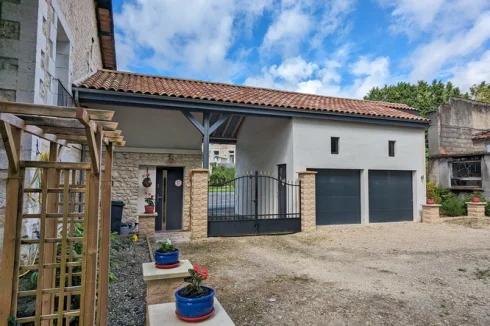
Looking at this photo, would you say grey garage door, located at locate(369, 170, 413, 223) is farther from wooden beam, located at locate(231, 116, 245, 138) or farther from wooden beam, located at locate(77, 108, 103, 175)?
wooden beam, located at locate(77, 108, 103, 175)

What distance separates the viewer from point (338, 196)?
9609 mm

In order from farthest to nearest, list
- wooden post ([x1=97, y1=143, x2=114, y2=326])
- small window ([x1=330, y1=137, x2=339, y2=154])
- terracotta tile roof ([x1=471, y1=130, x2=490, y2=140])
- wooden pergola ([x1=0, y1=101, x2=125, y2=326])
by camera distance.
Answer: terracotta tile roof ([x1=471, y1=130, x2=490, y2=140]), small window ([x1=330, y1=137, x2=339, y2=154]), wooden post ([x1=97, y1=143, x2=114, y2=326]), wooden pergola ([x1=0, y1=101, x2=125, y2=326])

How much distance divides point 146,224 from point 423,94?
25.2 metres

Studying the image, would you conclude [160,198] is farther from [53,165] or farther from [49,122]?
[49,122]

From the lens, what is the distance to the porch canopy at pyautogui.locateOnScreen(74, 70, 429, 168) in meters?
7.20

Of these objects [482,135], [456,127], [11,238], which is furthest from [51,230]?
[482,135]

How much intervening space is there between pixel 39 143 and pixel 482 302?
6.66 meters

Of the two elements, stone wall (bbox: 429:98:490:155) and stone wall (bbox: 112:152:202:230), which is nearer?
stone wall (bbox: 112:152:202:230)

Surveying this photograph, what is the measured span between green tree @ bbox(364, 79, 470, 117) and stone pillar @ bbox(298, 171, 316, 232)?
59.4 feet

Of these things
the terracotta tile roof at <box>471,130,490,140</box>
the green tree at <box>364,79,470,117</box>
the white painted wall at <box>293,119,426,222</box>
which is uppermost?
the green tree at <box>364,79,470,117</box>

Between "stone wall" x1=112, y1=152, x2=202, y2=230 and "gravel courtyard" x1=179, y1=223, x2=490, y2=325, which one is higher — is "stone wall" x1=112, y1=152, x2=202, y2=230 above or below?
above

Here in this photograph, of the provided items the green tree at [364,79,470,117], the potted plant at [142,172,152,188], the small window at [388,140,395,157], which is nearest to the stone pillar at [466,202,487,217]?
the small window at [388,140,395,157]

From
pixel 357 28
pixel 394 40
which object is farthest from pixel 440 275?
pixel 394 40

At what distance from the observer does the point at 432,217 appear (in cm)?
1027
